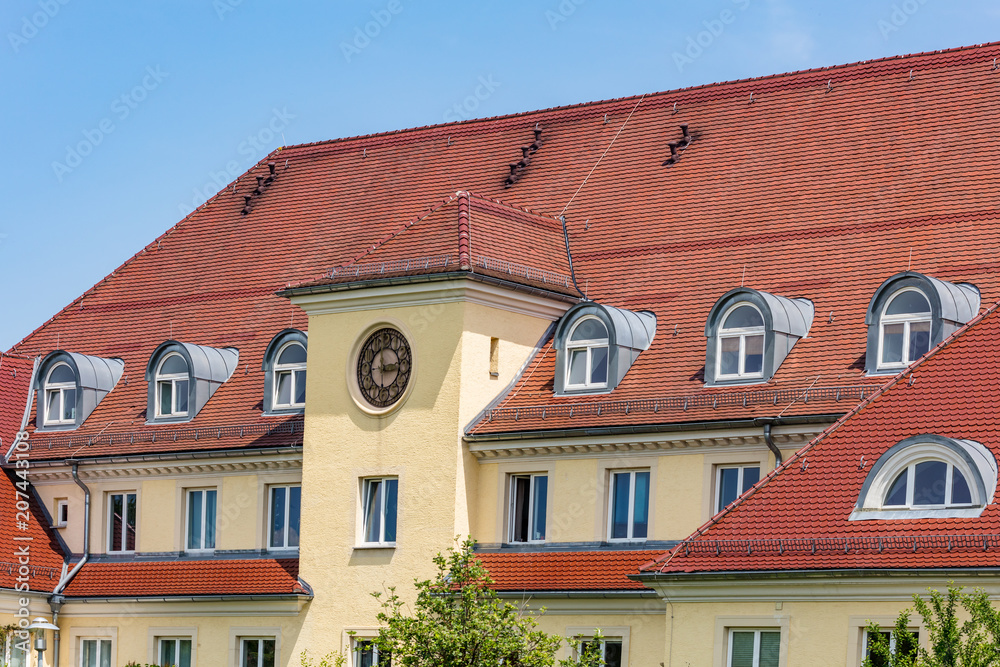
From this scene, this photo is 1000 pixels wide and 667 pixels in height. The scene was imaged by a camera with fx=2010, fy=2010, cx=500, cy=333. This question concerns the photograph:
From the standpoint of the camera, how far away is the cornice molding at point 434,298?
147 ft

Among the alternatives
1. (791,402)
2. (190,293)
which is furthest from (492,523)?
(190,293)

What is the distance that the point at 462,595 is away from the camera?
126 ft

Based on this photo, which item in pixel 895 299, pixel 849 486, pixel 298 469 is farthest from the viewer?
pixel 298 469

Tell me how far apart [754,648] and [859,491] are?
141 inches

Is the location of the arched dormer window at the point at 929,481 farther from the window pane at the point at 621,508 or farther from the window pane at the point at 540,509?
the window pane at the point at 540,509

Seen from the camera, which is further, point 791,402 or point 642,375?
point 642,375

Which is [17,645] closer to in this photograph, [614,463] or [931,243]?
[614,463]

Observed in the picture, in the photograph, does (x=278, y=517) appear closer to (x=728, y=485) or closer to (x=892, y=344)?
(x=728, y=485)

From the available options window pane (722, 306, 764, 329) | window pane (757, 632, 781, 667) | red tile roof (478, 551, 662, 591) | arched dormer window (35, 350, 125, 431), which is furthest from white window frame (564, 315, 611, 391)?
arched dormer window (35, 350, 125, 431)

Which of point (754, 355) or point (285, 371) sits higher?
point (754, 355)

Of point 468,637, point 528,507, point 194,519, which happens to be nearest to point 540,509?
point 528,507

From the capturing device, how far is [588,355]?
4500 centimetres

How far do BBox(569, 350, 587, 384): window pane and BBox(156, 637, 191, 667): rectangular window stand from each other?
12.1 m

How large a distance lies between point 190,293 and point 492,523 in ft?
47.8
